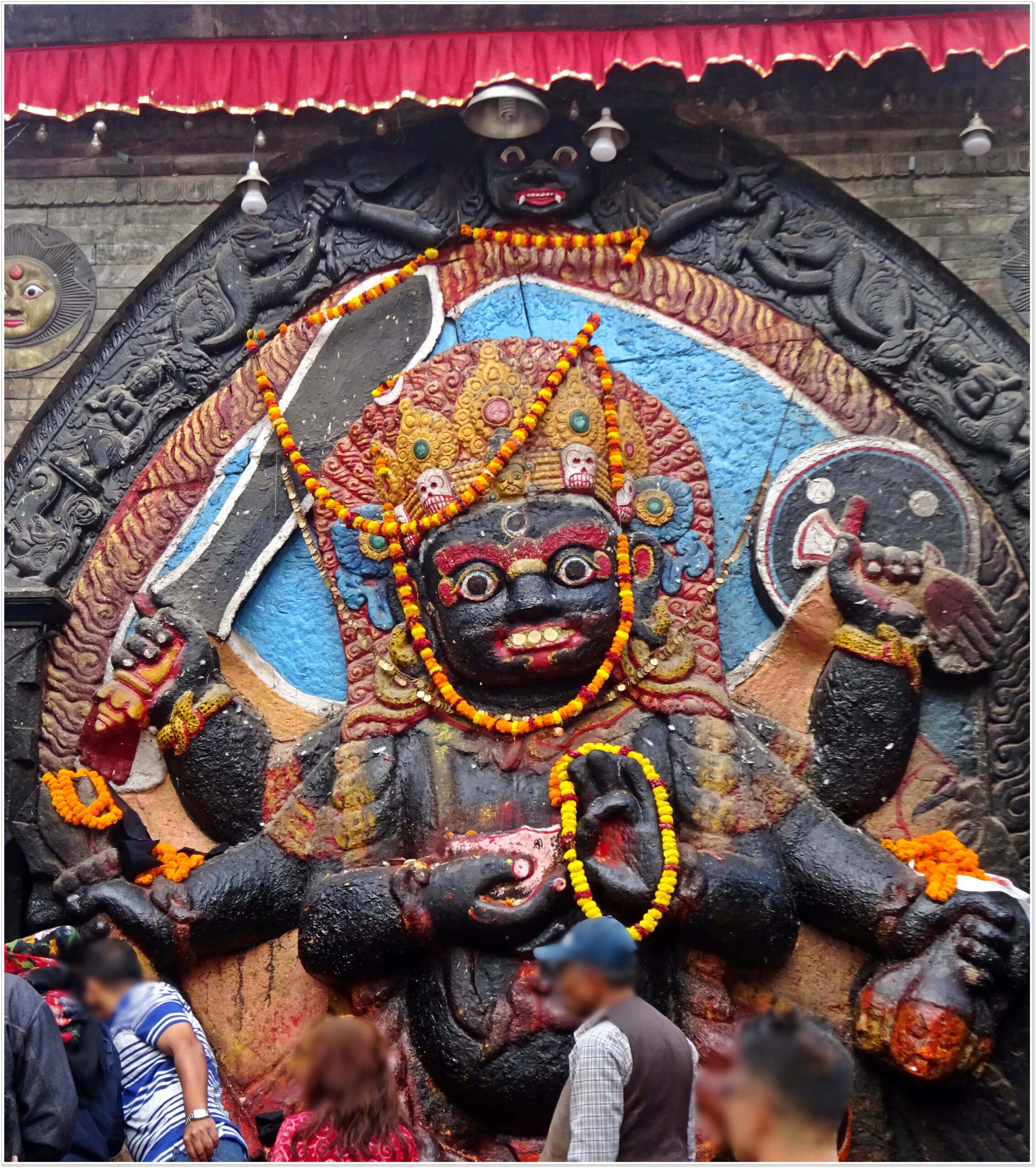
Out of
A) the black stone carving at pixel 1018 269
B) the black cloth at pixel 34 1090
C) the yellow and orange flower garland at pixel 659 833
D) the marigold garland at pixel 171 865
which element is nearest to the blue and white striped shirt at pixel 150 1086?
the black cloth at pixel 34 1090

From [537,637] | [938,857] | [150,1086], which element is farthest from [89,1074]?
[938,857]

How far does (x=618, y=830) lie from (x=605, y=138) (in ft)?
9.78

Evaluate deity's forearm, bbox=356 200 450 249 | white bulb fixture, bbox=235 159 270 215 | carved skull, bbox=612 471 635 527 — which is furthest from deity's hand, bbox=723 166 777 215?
white bulb fixture, bbox=235 159 270 215

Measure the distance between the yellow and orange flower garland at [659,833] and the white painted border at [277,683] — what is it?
45.2 inches

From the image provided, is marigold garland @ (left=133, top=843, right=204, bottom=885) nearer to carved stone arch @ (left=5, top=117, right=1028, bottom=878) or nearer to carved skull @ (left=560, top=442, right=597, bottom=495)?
carved stone arch @ (left=5, top=117, right=1028, bottom=878)

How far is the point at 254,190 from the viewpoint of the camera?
620 cm

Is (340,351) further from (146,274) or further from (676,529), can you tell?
(676,529)

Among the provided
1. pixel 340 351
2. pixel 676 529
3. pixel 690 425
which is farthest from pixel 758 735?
pixel 340 351

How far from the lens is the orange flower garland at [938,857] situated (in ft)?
17.4

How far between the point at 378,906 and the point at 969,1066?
7.37 feet

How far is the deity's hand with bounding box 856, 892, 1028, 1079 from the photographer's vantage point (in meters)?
5.00

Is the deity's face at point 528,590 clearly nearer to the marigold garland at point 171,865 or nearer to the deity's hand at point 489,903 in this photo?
the deity's hand at point 489,903

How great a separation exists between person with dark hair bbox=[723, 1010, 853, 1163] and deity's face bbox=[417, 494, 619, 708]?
2.44m

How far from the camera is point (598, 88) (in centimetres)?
619
